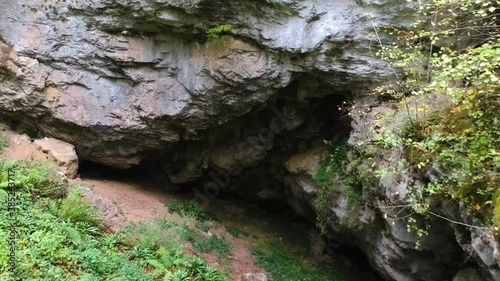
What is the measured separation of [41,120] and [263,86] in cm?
565

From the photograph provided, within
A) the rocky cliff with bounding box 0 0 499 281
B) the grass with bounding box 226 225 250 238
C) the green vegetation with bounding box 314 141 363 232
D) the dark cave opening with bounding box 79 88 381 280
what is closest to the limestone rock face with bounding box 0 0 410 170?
the rocky cliff with bounding box 0 0 499 281

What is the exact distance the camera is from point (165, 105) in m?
10.8

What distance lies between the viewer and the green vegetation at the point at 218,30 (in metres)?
9.71

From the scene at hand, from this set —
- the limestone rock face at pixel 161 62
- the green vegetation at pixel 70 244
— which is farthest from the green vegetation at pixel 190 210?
the green vegetation at pixel 70 244

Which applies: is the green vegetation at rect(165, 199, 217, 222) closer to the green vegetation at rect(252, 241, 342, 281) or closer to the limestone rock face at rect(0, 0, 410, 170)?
the green vegetation at rect(252, 241, 342, 281)

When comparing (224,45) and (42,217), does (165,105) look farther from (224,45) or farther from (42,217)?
(42,217)

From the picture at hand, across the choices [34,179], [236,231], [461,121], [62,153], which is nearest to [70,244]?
[34,179]

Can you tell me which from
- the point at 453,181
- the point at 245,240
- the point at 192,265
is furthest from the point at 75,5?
the point at 453,181

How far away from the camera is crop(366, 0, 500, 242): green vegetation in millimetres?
5695

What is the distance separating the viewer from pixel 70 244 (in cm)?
754

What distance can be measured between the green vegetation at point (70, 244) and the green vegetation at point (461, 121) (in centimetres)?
464

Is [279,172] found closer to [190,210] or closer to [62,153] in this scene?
[190,210]

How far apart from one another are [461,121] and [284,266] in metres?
6.05

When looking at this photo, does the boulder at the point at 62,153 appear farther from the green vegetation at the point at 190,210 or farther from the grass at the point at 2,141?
the green vegetation at the point at 190,210
